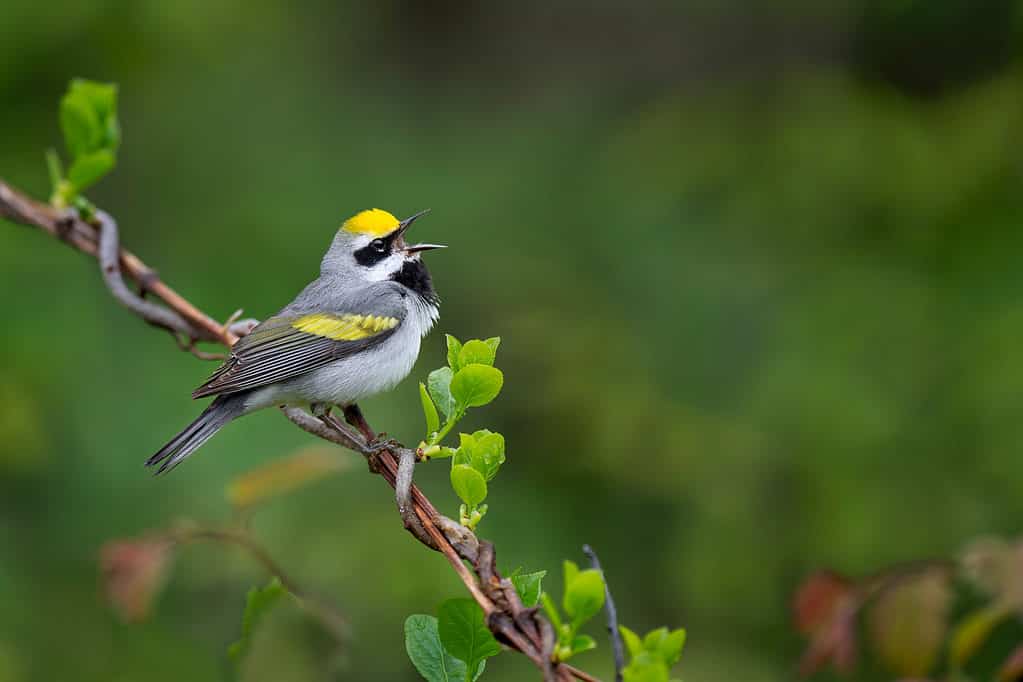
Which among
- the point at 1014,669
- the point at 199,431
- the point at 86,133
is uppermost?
the point at 86,133

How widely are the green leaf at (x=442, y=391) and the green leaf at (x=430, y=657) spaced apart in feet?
0.96

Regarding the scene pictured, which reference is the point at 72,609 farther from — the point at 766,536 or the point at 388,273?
the point at 766,536

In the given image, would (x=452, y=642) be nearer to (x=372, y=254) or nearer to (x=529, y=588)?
(x=529, y=588)

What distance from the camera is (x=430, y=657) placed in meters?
1.34

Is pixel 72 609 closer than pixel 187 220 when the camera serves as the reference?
Yes

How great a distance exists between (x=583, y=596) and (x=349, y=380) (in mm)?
1723

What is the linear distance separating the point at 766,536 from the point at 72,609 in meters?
2.76

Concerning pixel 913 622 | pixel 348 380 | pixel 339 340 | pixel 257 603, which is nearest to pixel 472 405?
pixel 257 603

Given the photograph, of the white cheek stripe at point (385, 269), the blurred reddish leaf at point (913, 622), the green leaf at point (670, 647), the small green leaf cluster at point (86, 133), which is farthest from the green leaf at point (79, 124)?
the blurred reddish leaf at point (913, 622)

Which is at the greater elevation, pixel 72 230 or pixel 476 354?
pixel 72 230

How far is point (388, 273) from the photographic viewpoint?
10.7ft

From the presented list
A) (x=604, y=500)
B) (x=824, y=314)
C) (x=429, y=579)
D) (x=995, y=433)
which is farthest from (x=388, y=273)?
(x=995, y=433)

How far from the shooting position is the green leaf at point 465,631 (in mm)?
1244

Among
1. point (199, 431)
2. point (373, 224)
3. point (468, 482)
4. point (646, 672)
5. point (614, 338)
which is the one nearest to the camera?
point (646, 672)
